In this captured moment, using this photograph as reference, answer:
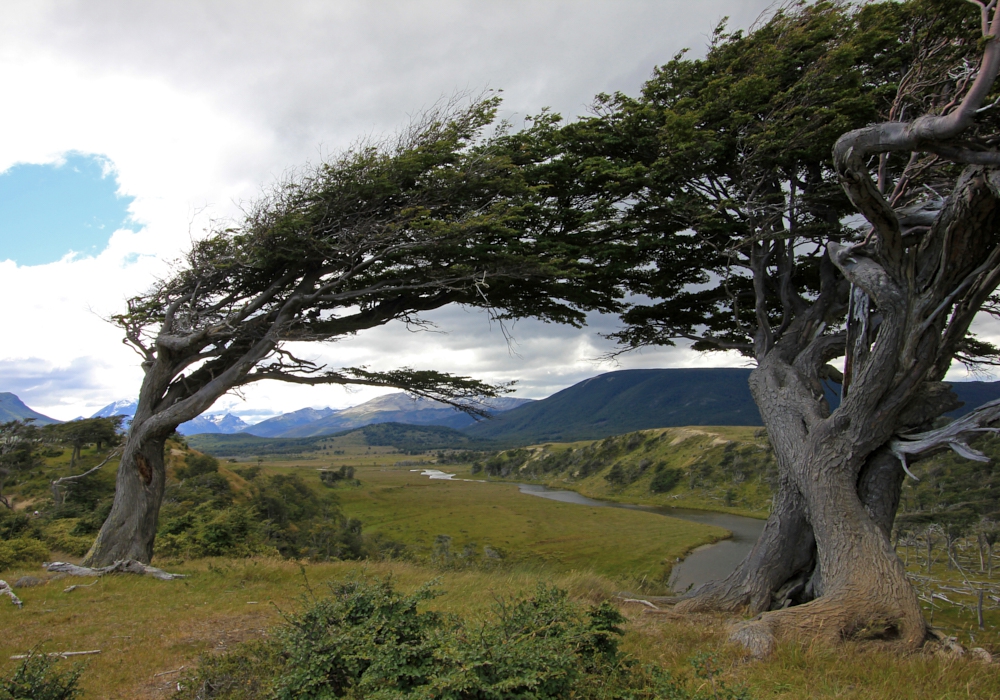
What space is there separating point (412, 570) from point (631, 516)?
189ft

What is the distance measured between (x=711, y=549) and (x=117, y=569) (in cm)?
4571

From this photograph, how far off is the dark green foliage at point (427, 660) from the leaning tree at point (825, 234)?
2.47m

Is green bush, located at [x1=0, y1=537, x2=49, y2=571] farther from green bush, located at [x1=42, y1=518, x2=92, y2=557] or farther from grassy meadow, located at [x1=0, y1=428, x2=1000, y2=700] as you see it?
green bush, located at [x1=42, y1=518, x2=92, y2=557]

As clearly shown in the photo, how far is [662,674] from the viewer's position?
371cm

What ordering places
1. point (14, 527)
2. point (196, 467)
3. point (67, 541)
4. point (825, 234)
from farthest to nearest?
point (196, 467) < point (14, 527) < point (67, 541) < point (825, 234)

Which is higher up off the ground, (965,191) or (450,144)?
(450,144)

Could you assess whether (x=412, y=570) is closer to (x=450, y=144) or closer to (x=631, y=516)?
(x=450, y=144)

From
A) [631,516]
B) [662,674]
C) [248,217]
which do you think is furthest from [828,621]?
[631,516]

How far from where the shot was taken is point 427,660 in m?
3.52

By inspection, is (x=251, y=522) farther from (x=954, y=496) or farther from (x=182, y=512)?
(x=954, y=496)

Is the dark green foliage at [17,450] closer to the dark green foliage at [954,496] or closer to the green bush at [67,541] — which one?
the green bush at [67,541]

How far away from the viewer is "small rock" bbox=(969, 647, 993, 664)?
5.44 meters

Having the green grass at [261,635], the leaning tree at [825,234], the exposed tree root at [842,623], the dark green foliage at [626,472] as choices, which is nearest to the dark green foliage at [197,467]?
the green grass at [261,635]

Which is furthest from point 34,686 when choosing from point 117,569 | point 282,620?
point 117,569
